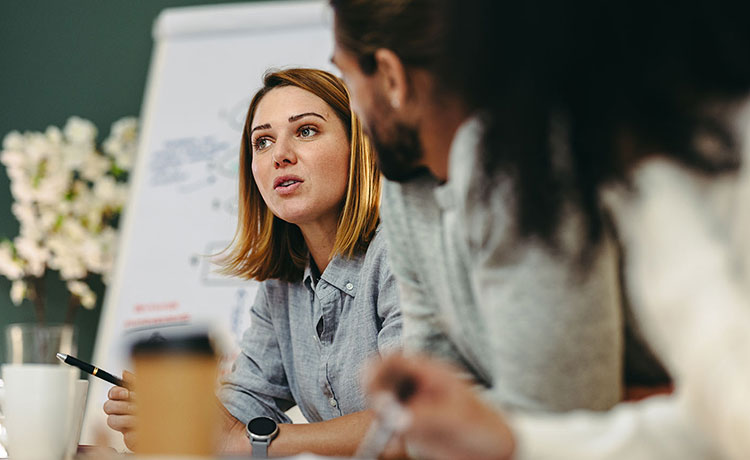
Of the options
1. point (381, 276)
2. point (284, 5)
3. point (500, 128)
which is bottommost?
point (381, 276)

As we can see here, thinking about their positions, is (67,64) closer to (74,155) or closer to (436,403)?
(74,155)

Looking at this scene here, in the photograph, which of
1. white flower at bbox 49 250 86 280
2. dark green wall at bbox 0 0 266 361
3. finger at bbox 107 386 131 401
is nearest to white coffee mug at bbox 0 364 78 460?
finger at bbox 107 386 131 401

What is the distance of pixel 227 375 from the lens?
1712 mm

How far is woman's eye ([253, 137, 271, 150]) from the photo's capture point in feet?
5.38

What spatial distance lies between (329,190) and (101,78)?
→ 4.77 feet

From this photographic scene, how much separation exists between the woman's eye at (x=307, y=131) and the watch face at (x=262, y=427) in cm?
57

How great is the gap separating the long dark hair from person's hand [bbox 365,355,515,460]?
16 centimetres

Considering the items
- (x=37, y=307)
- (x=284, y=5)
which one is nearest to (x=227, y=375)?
(x=37, y=307)

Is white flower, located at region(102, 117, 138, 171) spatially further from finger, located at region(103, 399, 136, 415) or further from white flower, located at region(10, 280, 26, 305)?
finger, located at region(103, 399, 136, 415)

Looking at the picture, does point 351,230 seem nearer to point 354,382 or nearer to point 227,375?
point 354,382

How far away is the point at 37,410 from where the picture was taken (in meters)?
0.89

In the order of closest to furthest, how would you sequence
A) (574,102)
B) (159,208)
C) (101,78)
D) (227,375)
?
(574,102) → (227,375) → (159,208) → (101,78)

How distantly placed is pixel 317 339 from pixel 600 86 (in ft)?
3.37

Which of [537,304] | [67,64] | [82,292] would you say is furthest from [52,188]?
[537,304]
